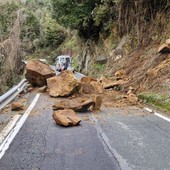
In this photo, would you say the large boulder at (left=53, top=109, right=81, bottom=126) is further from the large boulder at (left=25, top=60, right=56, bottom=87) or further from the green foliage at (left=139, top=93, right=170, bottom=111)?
the large boulder at (left=25, top=60, right=56, bottom=87)

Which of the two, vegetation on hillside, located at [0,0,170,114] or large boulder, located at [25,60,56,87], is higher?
vegetation on hillside, located at [0,0,170,114]

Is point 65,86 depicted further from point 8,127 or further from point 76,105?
point 8,127

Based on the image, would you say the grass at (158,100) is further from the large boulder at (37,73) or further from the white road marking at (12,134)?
the large boulder at (37,73)

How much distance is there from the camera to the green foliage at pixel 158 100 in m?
10.9

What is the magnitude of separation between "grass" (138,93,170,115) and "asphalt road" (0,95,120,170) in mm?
3304

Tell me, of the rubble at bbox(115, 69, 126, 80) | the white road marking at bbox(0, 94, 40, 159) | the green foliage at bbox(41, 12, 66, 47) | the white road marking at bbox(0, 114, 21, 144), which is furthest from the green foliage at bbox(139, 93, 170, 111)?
the green foliage at bbox(41, 12, 66, 47)

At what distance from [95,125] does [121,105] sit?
3616mm

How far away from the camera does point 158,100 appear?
11562mm

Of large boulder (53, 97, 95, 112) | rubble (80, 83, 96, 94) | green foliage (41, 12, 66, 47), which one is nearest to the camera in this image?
large boulder (53, 97, 95, 112)

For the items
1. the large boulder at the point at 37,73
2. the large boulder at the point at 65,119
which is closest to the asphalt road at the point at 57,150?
the large boulder at the point at 65,119

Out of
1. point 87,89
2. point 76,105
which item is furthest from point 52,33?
point 76,105

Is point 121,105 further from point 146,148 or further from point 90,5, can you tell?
point 90,5

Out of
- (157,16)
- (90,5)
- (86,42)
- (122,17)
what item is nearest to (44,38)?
(86,42)

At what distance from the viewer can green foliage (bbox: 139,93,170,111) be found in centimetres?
1091
